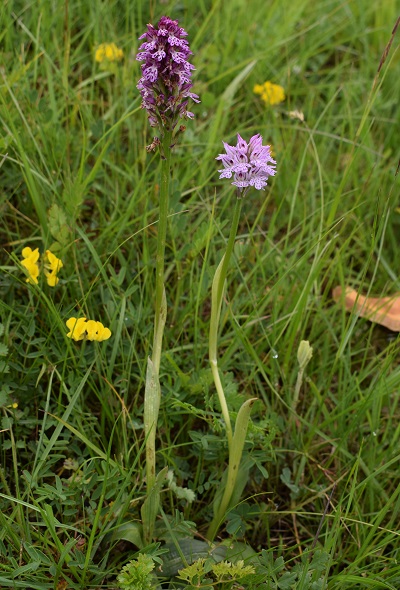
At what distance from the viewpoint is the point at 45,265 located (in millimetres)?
2131

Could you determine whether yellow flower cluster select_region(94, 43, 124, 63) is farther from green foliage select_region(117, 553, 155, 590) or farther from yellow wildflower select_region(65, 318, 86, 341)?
green foliage select_region(117, 553, 155, 590)

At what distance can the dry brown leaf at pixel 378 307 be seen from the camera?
2453 mm

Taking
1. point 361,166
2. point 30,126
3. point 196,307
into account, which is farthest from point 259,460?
point 361,166

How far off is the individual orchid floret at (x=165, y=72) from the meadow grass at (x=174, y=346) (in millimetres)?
465

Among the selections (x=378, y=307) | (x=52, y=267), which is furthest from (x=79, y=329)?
(x=378, y=307)

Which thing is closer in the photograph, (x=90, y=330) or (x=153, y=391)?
(x=153, y=391)

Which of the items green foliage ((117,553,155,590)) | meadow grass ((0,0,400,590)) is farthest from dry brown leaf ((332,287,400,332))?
green foliage ((117,553,155,590))

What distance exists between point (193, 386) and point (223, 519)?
1.32 ft

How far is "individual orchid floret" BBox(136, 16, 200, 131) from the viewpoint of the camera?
58.2 inches

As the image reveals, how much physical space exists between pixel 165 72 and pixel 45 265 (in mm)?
857

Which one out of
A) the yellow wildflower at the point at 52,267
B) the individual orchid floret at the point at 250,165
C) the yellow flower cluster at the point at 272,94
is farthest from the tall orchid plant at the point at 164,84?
the yellow flower cluster at the point at 272,94

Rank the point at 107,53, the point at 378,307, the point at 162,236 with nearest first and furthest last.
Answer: the point at 162,236 → the point at 378,307 → the point at 107,53

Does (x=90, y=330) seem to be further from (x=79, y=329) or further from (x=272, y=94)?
(x=272, y=94)

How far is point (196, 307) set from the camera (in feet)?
7.05
